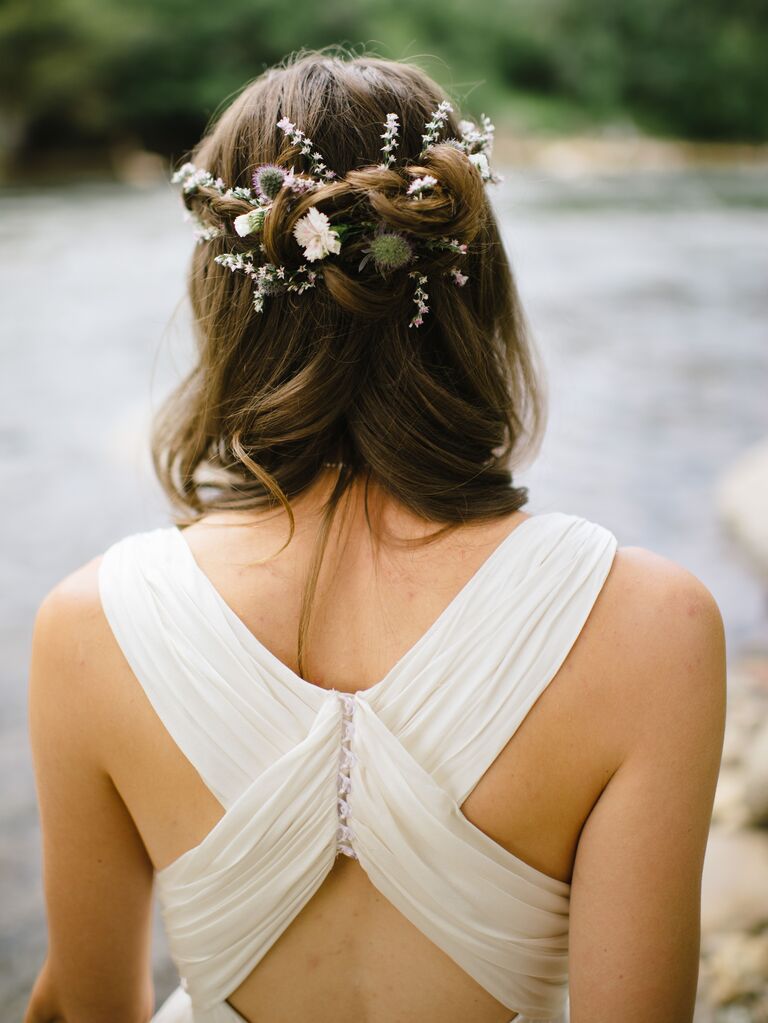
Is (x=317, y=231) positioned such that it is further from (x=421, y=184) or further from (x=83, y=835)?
(x=83, y=835)

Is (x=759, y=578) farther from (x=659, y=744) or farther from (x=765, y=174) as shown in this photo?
(x=765, y=174)

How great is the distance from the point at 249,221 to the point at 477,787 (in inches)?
28.3

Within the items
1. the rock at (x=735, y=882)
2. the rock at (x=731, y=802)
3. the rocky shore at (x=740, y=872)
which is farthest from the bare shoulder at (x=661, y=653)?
the rock at (x=731, y=802)

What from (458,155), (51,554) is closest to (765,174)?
(51,554)

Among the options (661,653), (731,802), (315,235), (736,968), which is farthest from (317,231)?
(731,802)

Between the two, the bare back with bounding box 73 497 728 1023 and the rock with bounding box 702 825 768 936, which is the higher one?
the bare back with bounding box 73 497 728 1023

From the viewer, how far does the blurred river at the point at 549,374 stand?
4.33 meters

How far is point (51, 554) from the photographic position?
4.81m

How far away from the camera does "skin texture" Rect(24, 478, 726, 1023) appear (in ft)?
3.17

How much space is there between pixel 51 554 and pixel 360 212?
4.22 m

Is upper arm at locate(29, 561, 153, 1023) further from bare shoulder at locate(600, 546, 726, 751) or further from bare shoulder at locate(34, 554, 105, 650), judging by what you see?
bare shoulder at locate(600, 546, 726, 751)

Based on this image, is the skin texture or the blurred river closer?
the skin texture

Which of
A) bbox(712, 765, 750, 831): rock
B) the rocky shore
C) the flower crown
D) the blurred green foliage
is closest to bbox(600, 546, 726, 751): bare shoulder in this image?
the flower crown

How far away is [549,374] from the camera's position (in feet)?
23.5
